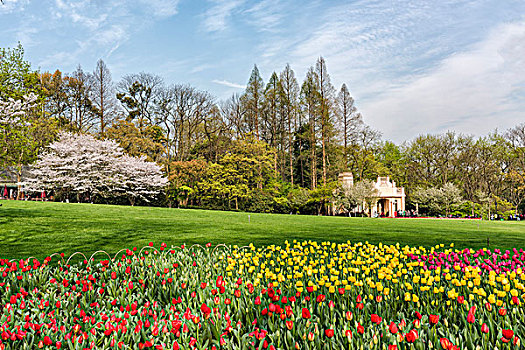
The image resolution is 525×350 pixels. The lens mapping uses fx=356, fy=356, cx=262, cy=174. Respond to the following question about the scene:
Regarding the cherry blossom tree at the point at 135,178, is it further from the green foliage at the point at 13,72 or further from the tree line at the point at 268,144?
the green foliage at the point at 13,72

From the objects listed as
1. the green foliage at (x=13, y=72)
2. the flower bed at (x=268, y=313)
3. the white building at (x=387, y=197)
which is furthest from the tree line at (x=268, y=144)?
the flower bed at (x=268, y=313)

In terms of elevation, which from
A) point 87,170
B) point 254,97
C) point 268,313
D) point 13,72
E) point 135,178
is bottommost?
point 268,313

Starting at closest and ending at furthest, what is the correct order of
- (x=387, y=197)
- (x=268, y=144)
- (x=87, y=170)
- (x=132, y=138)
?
1. (x=87, y=170)
2. (x=132, y=138)
3. (x=387, y=197)
4. (x=268, y=144)

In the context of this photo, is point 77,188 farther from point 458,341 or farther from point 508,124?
point 508,124

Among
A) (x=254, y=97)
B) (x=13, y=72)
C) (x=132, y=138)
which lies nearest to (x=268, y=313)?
(x=13, y=72)

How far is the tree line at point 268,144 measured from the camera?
97.3 feet

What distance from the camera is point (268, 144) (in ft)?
116

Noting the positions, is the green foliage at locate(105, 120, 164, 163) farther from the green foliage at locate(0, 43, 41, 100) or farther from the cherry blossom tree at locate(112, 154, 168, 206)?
the green foliage at locate(0, 43, 41, 100)

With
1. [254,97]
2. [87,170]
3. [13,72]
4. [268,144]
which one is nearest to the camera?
[13,72]

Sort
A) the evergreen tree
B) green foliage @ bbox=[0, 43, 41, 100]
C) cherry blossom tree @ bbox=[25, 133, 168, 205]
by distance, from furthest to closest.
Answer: the evergreen tree < cherry blossom tree @ bbox=[25, 133, 168, 205] < green foliage @ bbox=[0, 43, 41, 100]

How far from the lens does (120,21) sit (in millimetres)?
10727

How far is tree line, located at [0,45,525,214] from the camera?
29.7 metres

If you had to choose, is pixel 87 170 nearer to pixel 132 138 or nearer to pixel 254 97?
pixel 132 138

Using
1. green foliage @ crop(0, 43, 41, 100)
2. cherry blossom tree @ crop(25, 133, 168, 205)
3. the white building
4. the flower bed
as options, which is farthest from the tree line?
the flower bed
